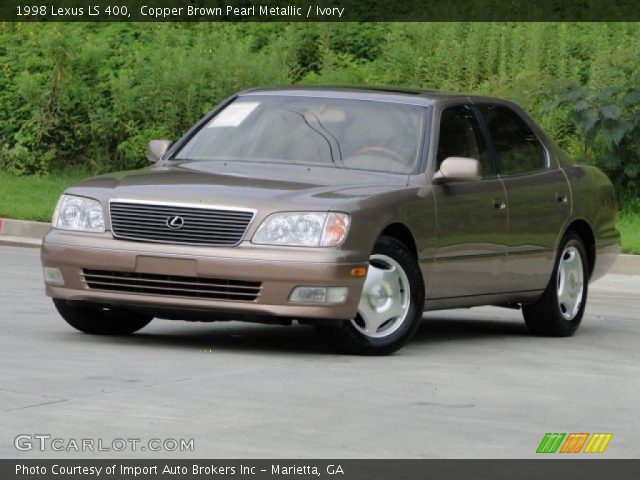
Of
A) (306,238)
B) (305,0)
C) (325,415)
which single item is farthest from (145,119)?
(325,415)

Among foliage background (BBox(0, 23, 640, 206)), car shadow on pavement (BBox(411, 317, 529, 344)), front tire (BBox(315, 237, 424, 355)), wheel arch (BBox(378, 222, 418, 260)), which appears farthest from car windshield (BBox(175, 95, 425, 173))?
foliage background (BBox(0, 23, 640, 206))

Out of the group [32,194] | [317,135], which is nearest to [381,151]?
[317,135]

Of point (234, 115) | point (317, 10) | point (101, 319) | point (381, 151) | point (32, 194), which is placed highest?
point (234, 115)

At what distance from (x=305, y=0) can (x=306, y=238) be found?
18.0m

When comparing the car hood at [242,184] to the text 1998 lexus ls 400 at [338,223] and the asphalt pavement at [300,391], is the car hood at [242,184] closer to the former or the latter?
the text 1998 lexus ls 400 at [338,223]

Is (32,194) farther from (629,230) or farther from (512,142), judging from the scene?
(512,142)

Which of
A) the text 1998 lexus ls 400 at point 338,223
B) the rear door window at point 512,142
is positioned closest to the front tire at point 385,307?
the text 1998 lexus ls 400 at point 338,223

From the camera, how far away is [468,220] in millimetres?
11258

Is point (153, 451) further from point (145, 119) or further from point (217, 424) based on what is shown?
point (145, 119)

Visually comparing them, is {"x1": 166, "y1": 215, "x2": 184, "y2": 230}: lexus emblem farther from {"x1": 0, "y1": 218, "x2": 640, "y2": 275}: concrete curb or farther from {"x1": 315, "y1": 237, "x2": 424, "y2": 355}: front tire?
{"x1": 0, "y1": 218, "x2": 640, "y2": 275}: concrete curb

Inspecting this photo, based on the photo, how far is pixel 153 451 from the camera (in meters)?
Result: 7.01

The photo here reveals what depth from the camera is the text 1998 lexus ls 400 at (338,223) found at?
32.9 feet

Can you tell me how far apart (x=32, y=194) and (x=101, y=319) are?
37.4ft

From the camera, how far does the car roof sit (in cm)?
1149
